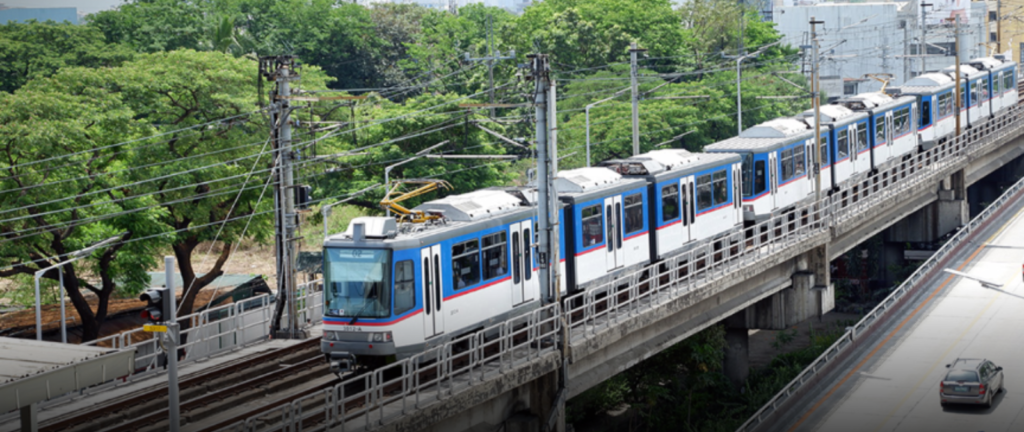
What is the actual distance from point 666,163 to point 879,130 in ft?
60.6

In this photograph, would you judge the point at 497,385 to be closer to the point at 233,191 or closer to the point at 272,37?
the point at 233,191

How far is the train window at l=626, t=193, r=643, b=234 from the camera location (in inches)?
1091

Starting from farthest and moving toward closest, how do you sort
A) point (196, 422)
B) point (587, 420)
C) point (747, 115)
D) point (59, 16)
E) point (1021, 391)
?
point (59, 16) → point (747, 115) → point (587, 420) → point (1021, 391) → point (196, 422)

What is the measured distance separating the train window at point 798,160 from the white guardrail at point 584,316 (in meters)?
1.26

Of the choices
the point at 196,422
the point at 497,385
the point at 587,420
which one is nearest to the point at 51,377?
the point at 196,422

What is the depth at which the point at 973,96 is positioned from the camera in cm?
5562

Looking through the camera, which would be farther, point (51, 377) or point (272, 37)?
point (272, 37)

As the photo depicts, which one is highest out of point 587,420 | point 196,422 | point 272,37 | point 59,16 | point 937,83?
point 59,16

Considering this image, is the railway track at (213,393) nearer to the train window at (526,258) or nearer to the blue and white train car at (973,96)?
the train window at (526,258)

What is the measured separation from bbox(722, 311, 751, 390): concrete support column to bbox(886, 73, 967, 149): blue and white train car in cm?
1802

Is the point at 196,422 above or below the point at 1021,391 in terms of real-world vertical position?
above

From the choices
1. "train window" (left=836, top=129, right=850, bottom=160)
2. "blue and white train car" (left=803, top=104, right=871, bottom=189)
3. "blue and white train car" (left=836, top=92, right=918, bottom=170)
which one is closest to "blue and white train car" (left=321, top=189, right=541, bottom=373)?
"blue and white train car" (left=803, top=104, right=871, bottom=189)

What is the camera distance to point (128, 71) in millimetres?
38219

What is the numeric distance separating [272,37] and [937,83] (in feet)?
147
